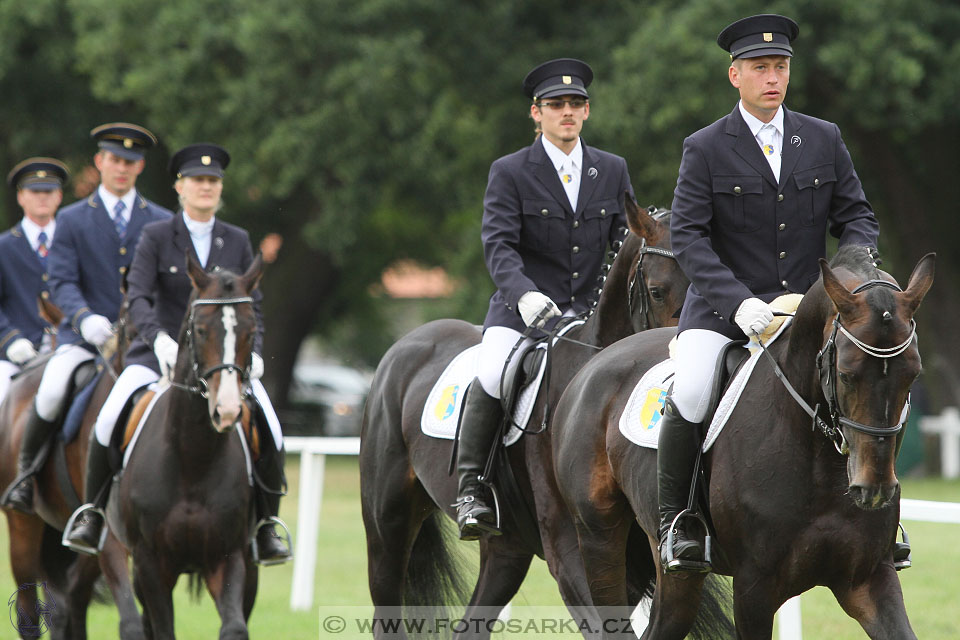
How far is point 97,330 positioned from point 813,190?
539 cm

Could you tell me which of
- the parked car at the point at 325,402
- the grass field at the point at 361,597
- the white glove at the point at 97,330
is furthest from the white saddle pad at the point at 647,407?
the parked car at the point at 325,402

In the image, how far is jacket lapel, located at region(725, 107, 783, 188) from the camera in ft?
17.7

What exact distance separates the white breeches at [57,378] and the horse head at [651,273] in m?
4.59

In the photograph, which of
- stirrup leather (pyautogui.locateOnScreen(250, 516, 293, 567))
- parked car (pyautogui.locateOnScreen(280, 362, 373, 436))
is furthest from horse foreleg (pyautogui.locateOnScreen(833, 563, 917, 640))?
parked car (pyautogui.locateOnScreen(280, 362, 373, 436))

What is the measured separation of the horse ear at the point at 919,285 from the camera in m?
4.41

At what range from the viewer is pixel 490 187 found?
7262 millimetres

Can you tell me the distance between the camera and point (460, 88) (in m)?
20.5

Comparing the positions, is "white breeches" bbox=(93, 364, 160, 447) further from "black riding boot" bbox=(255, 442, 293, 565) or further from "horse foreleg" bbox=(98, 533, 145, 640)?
"black riding boot" bbox=(255, 442, 293, 565)

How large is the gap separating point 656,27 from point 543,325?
11.4m

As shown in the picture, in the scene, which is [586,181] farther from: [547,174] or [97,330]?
[97,330]

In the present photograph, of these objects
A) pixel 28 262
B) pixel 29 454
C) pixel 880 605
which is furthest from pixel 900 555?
pixel 28 262

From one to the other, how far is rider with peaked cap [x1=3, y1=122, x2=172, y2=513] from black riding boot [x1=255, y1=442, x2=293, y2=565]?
1.73 meters

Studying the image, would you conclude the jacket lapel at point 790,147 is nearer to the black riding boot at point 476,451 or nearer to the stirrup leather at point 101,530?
the black riding boot at point 476,451

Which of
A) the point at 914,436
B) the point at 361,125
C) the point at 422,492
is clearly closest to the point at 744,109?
the point at 422,492
